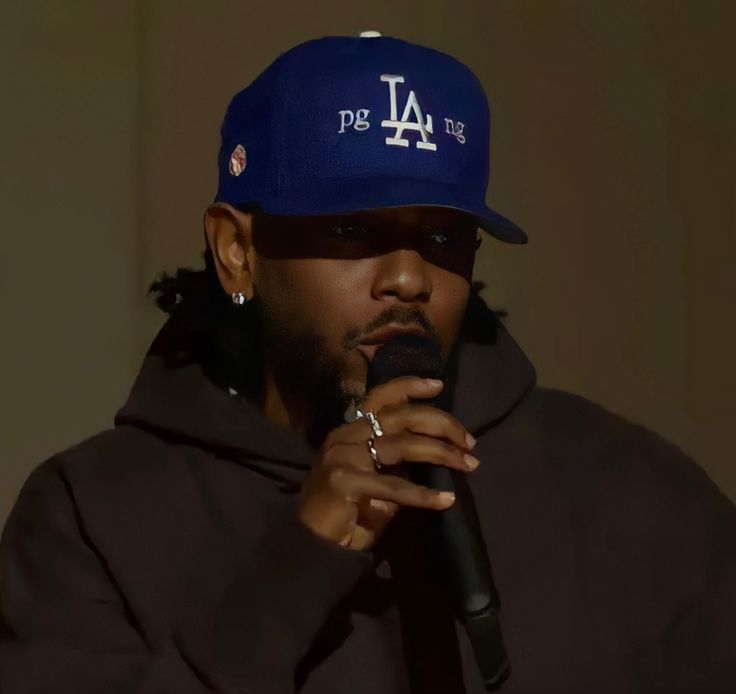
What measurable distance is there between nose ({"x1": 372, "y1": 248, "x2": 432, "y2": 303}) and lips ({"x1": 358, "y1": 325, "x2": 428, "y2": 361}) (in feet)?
0.08

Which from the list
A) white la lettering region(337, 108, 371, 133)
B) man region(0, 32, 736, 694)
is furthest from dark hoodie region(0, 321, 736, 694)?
white la lettering region(337, 108, 371, 133)

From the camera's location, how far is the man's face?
39.4 inches

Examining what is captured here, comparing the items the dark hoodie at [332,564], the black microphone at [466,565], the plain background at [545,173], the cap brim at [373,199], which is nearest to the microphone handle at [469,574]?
the black microphone at [466,565]

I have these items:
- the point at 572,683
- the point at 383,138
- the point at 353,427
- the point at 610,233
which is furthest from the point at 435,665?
the point at 610,233

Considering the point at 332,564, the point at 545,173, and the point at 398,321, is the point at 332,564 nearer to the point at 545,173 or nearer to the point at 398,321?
the point at 398,321

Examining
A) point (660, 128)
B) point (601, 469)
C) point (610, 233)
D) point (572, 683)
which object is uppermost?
point (660, 128)

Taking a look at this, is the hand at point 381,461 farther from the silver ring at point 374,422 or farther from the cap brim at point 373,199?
the cap brim at point 373,199

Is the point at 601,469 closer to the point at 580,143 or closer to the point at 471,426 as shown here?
the point at 471,426

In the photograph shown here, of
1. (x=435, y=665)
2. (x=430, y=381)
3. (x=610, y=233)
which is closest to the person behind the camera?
(x=430, y=381)

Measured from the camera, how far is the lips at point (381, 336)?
0.99m

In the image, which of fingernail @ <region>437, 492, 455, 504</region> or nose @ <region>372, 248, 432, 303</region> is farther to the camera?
nose @ <region>372, 248, 432, 303</region>

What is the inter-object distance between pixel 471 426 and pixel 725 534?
229 mm

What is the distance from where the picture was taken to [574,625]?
3.49 ft

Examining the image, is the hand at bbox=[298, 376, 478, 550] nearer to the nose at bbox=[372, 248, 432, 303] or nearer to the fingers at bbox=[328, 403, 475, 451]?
the fingers at bbox=[328, 403, 475, 451]
